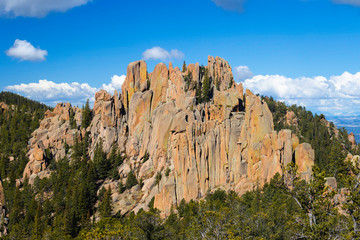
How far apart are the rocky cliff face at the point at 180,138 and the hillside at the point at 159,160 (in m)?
0.33

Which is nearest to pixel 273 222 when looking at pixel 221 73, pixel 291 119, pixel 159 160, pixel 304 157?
pixel 304 157

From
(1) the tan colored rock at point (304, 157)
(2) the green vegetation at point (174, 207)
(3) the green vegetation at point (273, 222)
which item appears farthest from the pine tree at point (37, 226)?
(1) the tan colored rock at point (304, 157)

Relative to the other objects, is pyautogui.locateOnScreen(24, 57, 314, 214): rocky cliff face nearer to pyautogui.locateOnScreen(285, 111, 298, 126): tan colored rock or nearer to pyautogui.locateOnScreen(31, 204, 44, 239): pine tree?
pyautogui.locateOnScreen(31, 204, 44, 239): pine tree

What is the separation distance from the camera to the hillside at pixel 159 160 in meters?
67.4

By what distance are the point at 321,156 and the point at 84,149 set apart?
298 ft

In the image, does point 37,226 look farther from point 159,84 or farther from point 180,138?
point 159,84

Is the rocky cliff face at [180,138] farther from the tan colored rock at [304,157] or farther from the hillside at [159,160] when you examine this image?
the hillside at [159,160]

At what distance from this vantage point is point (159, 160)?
97375 mm

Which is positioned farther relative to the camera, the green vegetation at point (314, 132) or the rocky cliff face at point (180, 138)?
the green vegetation at point (314, 132)

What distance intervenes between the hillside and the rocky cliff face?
1.07ft

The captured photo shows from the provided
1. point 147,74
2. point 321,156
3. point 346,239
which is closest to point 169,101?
point 147,74

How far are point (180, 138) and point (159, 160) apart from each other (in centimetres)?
1529

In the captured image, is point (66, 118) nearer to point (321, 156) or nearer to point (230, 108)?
point (230, 108)

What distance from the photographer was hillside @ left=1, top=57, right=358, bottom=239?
221 feet
